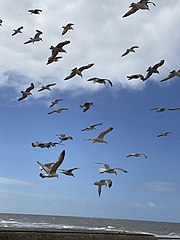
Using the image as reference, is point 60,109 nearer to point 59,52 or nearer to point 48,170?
point 59,52

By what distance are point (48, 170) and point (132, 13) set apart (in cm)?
594

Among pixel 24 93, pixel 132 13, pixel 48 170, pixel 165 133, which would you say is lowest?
pixel 48 170

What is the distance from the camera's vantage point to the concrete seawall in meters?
7.89

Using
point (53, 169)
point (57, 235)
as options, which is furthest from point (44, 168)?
point (57, 235)

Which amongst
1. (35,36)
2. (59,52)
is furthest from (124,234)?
(35,36)

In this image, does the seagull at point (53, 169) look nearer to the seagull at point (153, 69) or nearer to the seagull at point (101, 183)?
the seagull at point (101, 183)

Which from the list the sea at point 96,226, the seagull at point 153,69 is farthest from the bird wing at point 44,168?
the sea at point 96,226

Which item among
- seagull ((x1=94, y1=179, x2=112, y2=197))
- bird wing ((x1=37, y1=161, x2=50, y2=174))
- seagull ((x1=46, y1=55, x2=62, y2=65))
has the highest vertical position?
seagull ((x1=46, y1=55, x2=62, y2=65))

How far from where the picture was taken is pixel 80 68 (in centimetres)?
1761

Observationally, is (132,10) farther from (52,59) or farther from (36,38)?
(36,38)

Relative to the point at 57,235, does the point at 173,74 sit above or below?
above

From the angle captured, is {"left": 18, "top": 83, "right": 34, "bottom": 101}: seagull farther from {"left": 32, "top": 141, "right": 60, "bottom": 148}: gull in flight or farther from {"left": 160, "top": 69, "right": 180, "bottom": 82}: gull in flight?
{"left": 160, "top": 69, "right": 180, "bottom": 82}: gull in flight

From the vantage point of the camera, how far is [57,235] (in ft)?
27.5

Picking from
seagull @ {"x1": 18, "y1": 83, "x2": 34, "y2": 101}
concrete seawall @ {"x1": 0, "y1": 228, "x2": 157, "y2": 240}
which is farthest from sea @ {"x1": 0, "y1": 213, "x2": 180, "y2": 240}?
concrete seawall @ {"x1": 0, "y1": 228, "x2": 157, "y2": 240}
